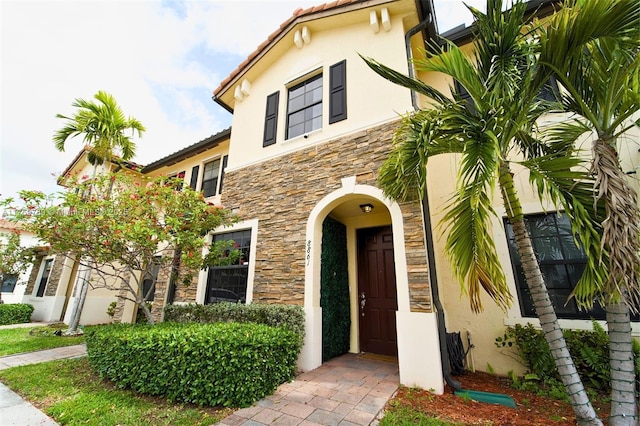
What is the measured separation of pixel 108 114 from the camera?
9.35m

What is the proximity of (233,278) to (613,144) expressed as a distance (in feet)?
23.4

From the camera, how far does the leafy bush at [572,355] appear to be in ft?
12.4

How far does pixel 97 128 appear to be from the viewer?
935 cm

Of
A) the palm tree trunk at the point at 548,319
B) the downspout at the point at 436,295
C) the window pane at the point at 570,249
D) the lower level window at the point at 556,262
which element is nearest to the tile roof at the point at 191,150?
the downspout at the point at 436,295

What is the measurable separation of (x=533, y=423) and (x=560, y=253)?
3088mm

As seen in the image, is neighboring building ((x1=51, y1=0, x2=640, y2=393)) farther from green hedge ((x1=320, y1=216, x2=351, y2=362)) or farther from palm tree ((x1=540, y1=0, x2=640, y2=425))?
palm tree ((x1=540, y1=0, x2=640, y2=425))

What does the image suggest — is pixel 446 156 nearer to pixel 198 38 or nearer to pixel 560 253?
pixel 560 253

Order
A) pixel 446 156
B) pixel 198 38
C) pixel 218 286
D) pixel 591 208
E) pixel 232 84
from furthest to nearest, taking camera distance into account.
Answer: pixel 232 84, pixel 198 38, pixel 218 286, pixel 446 156, pixel 591 208

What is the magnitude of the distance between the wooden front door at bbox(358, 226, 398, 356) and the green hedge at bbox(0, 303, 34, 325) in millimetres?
16712

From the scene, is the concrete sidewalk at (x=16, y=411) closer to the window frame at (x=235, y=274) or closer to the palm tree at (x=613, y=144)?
the window frame at (x=235, y=274)

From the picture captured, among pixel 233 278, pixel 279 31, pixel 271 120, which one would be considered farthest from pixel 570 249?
pixel 279 31

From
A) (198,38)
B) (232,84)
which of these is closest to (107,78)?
(198,38)

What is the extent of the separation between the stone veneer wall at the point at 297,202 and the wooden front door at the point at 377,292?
6.23 ft

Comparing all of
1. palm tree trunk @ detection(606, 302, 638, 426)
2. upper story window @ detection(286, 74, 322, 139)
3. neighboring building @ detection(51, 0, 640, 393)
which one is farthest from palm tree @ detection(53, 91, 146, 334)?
palm tree trunk @ detection(606, 302, 638, 426)
